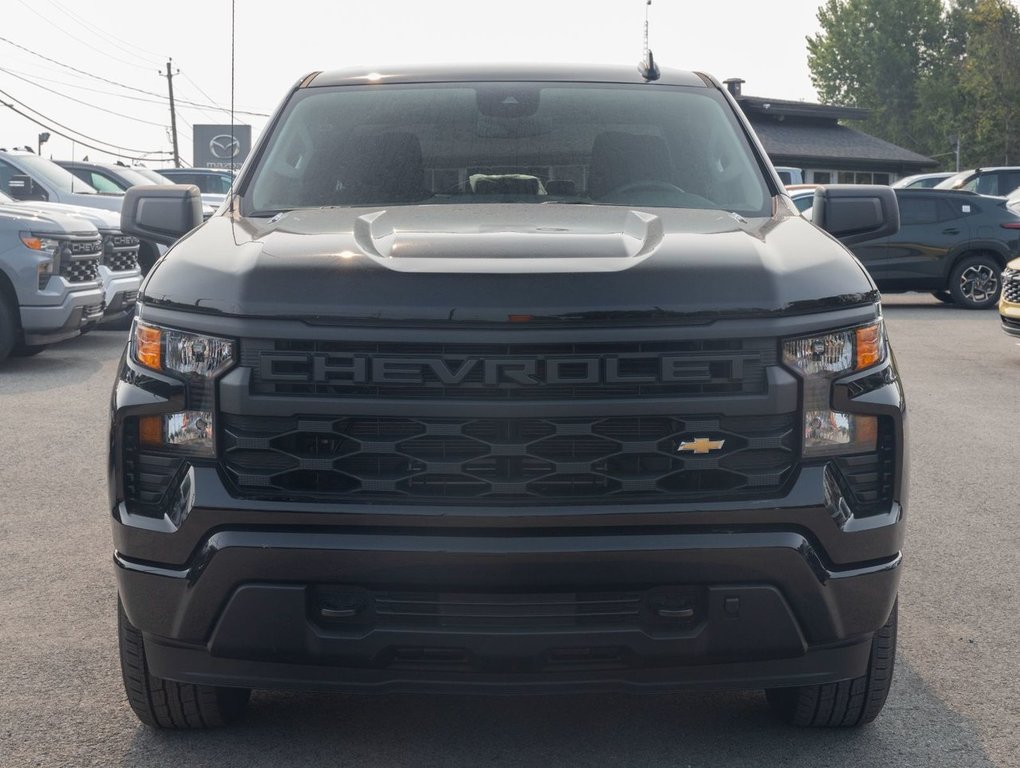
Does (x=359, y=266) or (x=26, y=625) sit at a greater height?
(x=359, y=266)

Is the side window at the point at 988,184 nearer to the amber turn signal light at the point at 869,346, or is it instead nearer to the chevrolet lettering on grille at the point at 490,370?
the amber turn signal light at the point at 869,346

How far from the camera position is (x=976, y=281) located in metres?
19.5

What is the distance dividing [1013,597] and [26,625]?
11.3 feet

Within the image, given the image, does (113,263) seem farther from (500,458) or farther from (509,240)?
(500,458)

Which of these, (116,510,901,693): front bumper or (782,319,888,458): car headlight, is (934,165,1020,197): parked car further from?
(116,510,901,693): front bumper

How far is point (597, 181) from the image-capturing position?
14.5 ft

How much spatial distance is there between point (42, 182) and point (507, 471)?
45.6 ft

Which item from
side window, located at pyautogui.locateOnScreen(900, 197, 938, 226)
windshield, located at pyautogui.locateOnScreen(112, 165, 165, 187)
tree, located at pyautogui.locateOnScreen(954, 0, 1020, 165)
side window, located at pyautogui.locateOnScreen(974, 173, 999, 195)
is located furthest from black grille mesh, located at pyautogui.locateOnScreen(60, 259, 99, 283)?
tree, located at pyautogui.locateOnScreen(954, 0, 1020, 165)

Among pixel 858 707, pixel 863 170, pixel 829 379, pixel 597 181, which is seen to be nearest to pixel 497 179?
pixel 597 181

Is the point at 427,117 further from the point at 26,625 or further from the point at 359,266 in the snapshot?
the point at 26,625

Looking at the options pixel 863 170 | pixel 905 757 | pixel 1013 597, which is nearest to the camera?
pixel 905 757

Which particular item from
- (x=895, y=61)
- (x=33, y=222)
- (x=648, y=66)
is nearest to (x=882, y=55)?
(x=895, y=61)

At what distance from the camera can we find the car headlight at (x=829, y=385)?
316 cm

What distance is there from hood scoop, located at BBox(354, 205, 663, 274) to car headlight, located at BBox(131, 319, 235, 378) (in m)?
0.42
